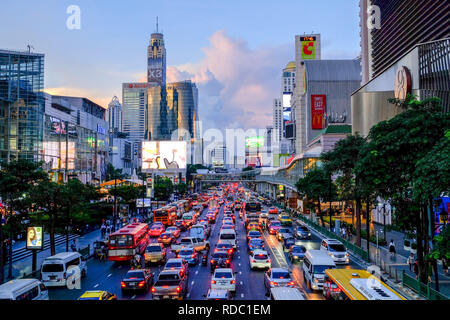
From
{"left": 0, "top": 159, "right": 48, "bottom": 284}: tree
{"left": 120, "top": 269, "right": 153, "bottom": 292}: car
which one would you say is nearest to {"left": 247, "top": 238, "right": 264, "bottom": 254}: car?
{"left": 120, "top": 269, "right": 153, "bottom": 292}: car

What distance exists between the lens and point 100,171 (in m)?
119

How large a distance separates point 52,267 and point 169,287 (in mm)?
8690

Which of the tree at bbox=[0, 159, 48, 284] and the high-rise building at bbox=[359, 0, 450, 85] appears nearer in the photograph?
the tree at bbox=[0, 159, 48, 284]

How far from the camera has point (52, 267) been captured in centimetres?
2164

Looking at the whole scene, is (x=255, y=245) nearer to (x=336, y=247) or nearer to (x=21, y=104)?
(x=336, y=247)

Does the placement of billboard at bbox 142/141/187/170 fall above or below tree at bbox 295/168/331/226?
above

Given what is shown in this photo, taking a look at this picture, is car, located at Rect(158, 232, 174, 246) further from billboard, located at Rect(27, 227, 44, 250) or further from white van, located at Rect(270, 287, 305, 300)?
white van, located at Rect(270, 287, 305, 300)

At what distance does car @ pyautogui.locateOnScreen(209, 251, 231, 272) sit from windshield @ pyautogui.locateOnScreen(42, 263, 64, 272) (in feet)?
30.6

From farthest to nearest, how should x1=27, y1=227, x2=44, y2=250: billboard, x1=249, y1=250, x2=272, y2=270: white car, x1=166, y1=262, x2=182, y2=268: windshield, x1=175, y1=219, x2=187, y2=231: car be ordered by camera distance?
x1=175, y1=219, x2=187, y2=231: car < x1=249, y1=250, x2=272, y2=270: white car < x1=27, y1=227, x2=44, y2=250: billboard < x1=166, y1=262, x2=182, y2=268: windshield

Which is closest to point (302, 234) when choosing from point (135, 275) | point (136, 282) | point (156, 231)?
point (156, 231)

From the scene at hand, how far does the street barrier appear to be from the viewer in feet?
50.5

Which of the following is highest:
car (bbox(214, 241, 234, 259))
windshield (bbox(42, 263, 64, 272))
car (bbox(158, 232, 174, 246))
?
windshield (bbox(42, 263, 64, 272))

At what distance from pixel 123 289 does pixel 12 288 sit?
20.1 ft

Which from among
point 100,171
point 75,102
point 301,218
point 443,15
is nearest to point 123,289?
point 443,15
